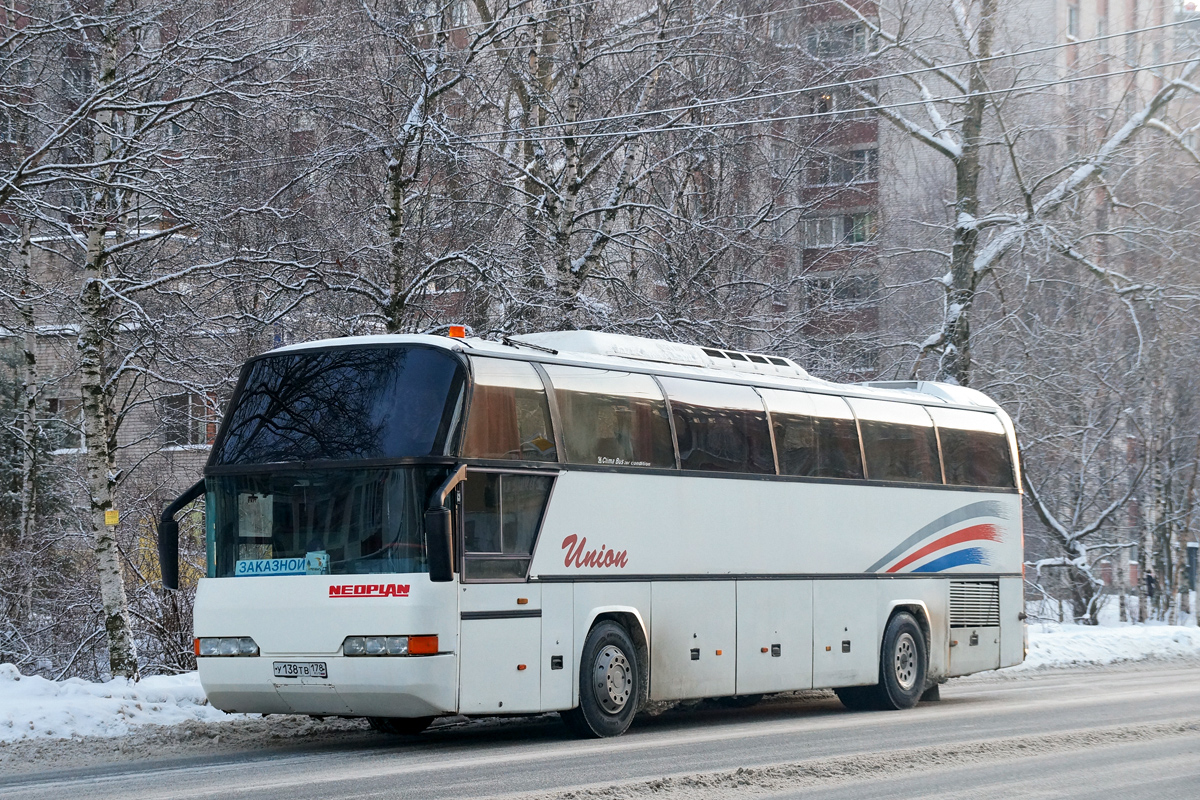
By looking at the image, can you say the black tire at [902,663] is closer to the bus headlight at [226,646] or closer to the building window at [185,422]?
the bus headlight at [226,646]

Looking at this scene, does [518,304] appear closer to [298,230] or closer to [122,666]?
[298,230]

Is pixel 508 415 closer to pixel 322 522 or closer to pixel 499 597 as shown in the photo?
pixel 499 597

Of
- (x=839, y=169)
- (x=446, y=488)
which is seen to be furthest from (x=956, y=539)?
(x=839, y=169)

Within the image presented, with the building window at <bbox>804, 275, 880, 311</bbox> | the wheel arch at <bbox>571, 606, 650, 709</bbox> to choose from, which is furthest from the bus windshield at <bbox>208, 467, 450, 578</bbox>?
the building window at <bbox>804, 275, 880, 311</bbox>

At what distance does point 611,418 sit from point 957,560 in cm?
647

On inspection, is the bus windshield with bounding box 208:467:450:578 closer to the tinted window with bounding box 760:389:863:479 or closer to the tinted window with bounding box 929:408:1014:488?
the tinted window with bounding box 760:389:863:479

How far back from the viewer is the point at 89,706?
12.6 m

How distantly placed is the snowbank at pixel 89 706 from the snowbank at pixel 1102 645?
13631mm

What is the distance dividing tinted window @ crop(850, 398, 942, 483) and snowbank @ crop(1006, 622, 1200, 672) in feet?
21.3

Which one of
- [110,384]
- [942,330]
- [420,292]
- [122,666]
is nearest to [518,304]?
[420,292]

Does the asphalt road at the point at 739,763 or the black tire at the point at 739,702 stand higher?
the asphalt road at the point at 739,763

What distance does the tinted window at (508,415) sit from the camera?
39.5 ft

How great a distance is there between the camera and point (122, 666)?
1789cm

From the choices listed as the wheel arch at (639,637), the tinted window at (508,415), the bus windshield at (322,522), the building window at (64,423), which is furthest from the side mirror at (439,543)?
the building window at (64,423)
